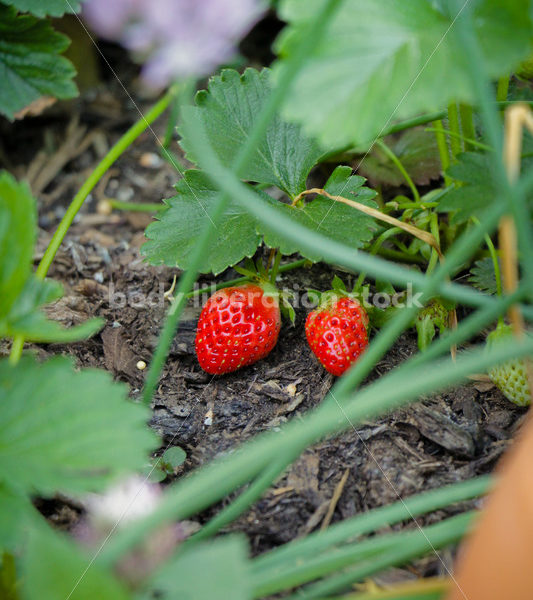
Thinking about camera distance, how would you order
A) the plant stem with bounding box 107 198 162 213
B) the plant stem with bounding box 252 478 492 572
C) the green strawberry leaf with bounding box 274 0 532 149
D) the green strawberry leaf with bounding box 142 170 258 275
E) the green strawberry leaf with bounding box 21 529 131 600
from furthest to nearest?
the plant stem with bounding box 107 198 162 213, the green strawberry leaf with bounding box 142 170 258 275, the green strawberry leaf with bounding box 274 0 532 149, the plant stem with bounding box 252 478 492 572, the green strawberry leaf with bounding box 21 529 131 600

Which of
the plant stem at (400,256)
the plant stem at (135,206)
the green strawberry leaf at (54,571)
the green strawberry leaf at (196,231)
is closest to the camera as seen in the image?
the green strawberry leaf at (54,571)

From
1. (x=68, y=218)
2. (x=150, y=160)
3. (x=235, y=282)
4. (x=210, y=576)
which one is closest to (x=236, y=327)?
(x=235, y=282)

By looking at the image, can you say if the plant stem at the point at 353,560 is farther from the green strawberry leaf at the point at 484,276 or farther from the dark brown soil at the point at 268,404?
the green strawberry leaf at the point at 484,276

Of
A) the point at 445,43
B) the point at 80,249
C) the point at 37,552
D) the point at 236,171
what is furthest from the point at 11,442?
the point at 80,249

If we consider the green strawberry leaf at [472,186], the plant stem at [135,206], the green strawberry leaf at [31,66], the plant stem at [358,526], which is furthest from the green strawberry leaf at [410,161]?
the plant stem at [358,526]

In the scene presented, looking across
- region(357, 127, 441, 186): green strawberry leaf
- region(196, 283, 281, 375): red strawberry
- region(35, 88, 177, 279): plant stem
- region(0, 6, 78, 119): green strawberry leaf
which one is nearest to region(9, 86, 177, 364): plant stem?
region(35, 88, 177, 279): plant stem

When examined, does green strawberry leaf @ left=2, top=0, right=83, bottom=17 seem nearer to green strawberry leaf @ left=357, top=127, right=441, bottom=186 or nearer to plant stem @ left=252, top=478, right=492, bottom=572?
green strawberry leaf @ left=357, top=127, right=441, bottom=186

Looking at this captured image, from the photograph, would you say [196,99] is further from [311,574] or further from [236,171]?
[311,574]
